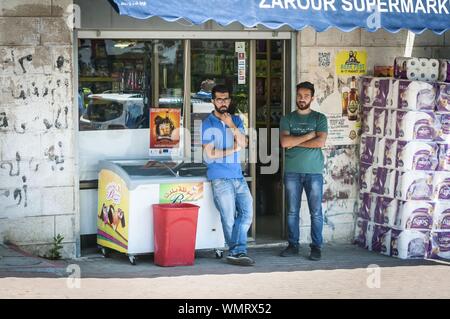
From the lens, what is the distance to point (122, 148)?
1119cm

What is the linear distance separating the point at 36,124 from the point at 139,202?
1.35m

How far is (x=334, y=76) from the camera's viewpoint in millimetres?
11781

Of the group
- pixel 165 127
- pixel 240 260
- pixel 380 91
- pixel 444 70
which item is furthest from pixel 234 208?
pixel 444 70

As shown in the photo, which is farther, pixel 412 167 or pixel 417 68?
pixel 417 68

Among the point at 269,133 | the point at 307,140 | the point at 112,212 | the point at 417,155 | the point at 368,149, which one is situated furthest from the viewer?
the point at 269,133

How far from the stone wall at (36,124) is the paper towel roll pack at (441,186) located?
12.9ft

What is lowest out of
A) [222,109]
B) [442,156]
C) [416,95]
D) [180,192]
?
[180,192]

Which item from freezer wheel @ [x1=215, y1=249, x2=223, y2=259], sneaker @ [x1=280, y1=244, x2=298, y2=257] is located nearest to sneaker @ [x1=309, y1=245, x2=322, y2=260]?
sneaker @ [x1=280, y1=244, x2=298, y2=257]

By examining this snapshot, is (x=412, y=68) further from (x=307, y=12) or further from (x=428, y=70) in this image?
(x=307, y=12)

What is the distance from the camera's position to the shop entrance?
12250mm
